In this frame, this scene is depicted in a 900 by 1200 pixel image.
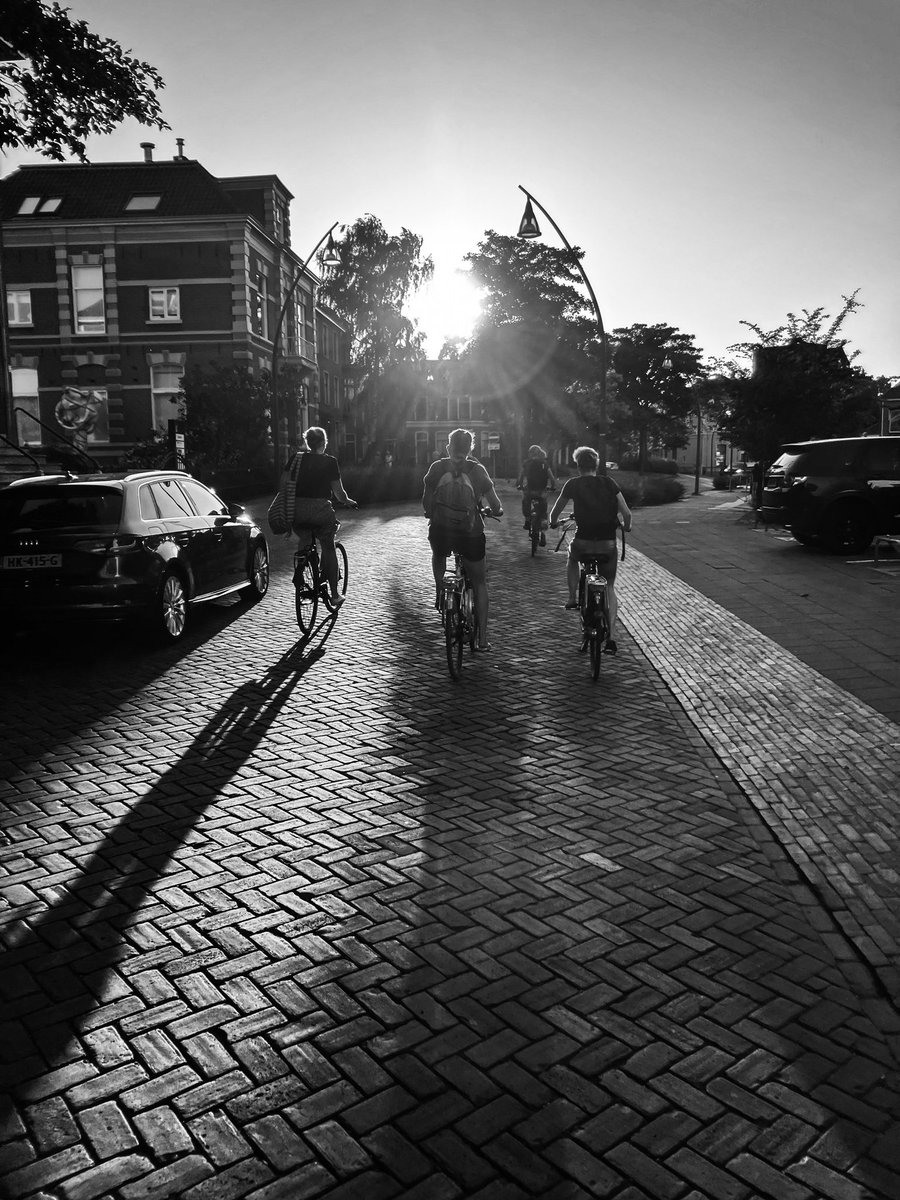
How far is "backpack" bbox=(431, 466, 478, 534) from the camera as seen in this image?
27.0 feet

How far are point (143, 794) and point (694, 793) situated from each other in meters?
2.79

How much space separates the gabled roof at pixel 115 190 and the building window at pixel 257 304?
298 cm

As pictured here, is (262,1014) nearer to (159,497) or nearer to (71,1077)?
(71,1077)

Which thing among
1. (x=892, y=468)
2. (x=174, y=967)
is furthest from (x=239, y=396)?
(x=174, y=967)

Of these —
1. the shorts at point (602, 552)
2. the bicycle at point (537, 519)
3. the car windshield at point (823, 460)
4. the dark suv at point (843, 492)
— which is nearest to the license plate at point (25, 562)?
the shorts at point (602, 552)

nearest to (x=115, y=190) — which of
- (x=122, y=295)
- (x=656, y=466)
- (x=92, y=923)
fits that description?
(x=122, y=295)

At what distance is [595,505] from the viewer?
8.48m

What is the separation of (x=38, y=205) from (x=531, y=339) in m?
25.6

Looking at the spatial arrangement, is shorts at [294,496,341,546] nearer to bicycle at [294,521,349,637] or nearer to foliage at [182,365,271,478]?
bicycle at [294,521,349,637]

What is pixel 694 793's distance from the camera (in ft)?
17.5

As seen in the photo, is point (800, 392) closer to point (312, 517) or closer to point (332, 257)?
point (312, 517)

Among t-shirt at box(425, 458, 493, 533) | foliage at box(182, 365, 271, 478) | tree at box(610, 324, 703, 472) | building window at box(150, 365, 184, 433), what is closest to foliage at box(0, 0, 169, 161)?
t-shirt at box(425, 458, 493, 533)

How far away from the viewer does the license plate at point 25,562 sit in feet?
29.2

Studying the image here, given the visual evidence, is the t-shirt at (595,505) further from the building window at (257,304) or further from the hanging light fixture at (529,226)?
the building window at (257,304)
